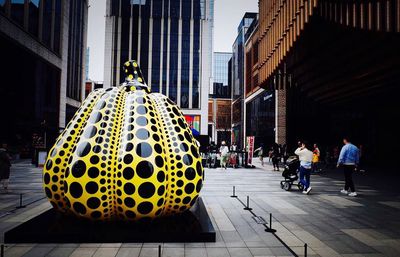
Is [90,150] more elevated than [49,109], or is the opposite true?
[49,109]

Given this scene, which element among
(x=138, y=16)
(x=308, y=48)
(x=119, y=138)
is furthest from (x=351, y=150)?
(x=138, y=16)

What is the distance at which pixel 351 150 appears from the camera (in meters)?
11.2

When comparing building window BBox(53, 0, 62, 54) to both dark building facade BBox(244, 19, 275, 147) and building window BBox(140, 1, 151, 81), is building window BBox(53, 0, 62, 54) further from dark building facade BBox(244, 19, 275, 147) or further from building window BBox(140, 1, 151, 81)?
building window BBox(140, 1, 151, 81)

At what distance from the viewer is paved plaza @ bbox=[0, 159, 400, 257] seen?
17.0 feet

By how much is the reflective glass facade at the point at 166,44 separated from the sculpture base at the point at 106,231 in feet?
201

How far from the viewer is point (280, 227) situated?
22.4 ft

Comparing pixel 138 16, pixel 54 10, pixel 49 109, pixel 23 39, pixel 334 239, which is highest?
pixel 138 16

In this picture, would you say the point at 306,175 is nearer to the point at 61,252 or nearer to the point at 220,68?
the point at 61,252

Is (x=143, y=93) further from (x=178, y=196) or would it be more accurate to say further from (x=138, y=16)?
(x=138, y=16)

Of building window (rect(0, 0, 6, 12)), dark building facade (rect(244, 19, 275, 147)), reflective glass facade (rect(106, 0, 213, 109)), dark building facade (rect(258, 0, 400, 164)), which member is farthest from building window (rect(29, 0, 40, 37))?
reflective glass facade (rect(106, 0, 213, 109))

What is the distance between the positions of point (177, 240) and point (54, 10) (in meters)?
37.9

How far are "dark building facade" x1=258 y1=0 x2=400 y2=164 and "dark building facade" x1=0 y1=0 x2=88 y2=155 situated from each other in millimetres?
20963

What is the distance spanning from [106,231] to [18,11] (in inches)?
1165

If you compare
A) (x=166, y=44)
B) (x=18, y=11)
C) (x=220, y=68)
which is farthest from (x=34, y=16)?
(x=220, y=68)
